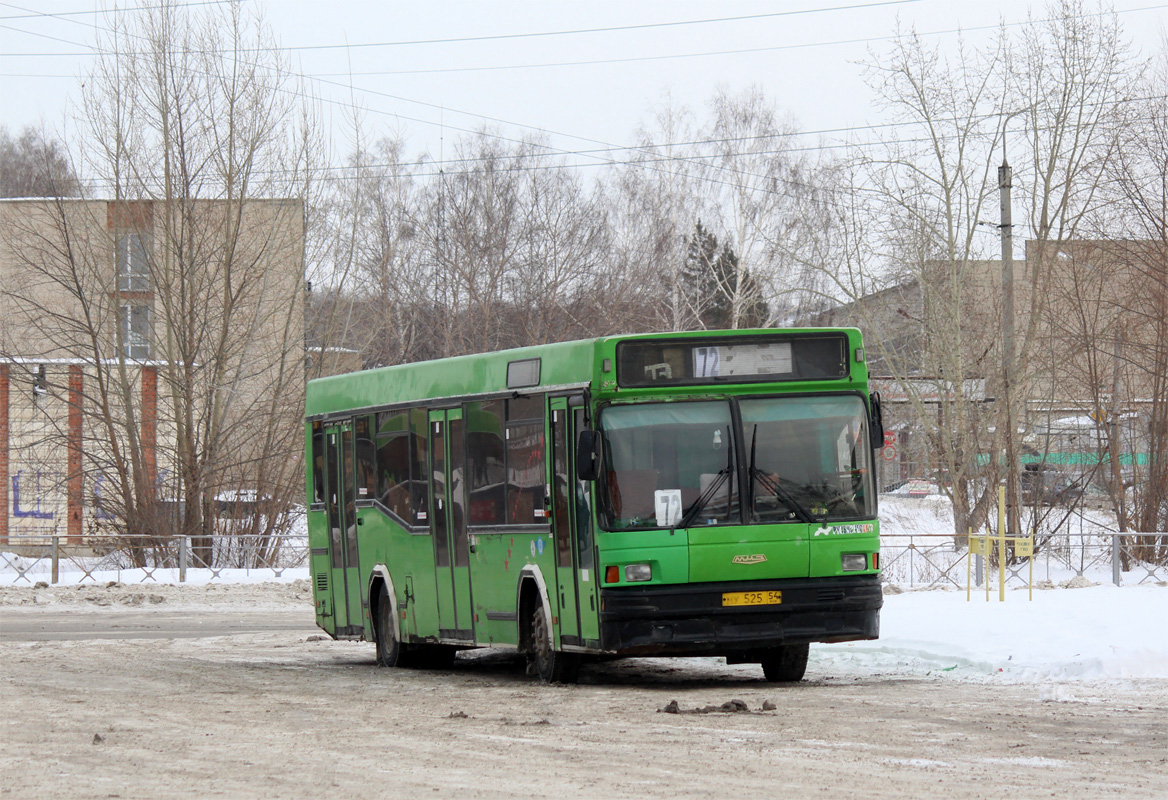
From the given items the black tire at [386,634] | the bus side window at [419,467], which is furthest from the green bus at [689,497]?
the black tire at [386,634]

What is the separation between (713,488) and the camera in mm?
13203

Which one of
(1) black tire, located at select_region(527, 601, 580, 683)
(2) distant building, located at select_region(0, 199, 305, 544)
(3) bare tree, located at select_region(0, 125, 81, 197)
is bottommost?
(1) black tire, located at select_region(527, 601, 580, 683)

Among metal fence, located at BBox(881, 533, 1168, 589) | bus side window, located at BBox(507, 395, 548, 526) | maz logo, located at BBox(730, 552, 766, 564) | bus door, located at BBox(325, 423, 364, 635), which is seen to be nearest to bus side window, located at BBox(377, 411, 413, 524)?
bus door, located at BBox(325, 423, 364, 635)

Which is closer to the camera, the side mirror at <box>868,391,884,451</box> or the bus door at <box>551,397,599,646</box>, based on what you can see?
A: the bus door at <box>551,397,599,646</box>

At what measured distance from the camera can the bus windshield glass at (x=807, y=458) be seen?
13.3 m

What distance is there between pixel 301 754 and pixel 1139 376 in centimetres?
2773

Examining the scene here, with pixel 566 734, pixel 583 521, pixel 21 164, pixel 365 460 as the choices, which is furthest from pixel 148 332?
pixel 21 164

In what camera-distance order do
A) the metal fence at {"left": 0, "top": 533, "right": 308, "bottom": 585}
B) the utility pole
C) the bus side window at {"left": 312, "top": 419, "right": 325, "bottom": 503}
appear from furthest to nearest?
the metal fence at {"left": 0, "top": 533, "right": 308, "bottom": 585} < the utility pole < the bus side window at {"left": 312, "top": 419, "right": 325, "bottom": 503}

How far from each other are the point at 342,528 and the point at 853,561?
22.4ft

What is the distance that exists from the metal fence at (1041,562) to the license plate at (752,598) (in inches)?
676

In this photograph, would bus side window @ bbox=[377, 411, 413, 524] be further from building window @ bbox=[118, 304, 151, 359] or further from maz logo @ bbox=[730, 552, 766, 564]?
building window @ bbox=[118, 304, 151, 359]

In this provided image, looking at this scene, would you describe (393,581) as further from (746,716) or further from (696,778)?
(696,778)

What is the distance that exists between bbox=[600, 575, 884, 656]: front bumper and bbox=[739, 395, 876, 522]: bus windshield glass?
0.57m

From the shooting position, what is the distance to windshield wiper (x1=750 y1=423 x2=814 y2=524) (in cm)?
1328
